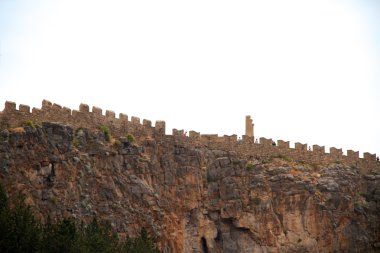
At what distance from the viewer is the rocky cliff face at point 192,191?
163ft

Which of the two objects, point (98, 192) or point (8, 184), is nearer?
point (8, 184)

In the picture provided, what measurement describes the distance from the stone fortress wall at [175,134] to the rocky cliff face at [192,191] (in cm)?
57

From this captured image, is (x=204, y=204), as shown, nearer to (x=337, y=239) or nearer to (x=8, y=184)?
(x=337, y=239)

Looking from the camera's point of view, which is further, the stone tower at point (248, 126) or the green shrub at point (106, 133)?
the stone tower at point (248, 126)

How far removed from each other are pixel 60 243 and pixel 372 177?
94.1ft

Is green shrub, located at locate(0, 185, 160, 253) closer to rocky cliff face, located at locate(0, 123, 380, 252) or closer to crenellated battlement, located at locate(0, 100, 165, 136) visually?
rocky cliff face, located at locate(0, 123, 380, 252)

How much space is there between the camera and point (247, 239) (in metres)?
59.4

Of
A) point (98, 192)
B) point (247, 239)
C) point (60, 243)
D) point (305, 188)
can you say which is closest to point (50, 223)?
point (60, 243)

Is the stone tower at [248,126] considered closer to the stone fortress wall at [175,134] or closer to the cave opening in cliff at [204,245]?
the stone fortress wall at [175,134]

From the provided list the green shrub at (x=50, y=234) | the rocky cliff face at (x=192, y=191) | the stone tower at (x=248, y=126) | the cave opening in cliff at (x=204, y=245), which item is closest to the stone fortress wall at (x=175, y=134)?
the stone tower at (x=248, y=126)

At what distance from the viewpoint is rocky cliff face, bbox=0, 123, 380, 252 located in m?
49.6

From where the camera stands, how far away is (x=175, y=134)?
190 feet

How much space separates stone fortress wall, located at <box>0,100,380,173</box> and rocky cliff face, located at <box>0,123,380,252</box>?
1.86ft

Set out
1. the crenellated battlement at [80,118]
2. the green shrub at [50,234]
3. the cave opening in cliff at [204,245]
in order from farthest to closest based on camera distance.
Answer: the cave opening in cliff at [204,245]
the crenellated battlement at [80,118]
the green shrub at [50,234]
